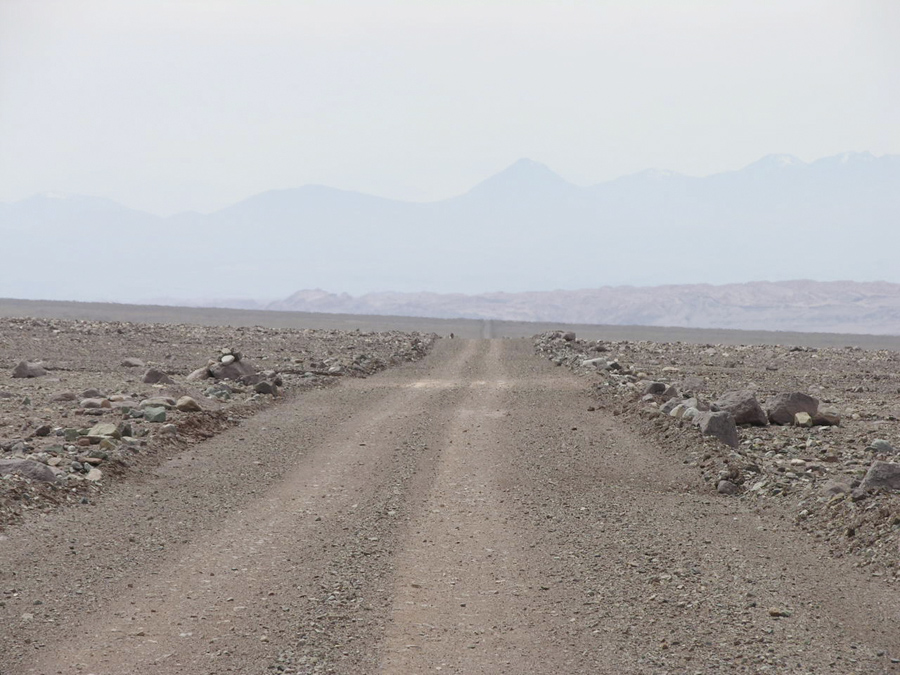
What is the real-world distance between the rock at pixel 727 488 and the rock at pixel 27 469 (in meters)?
8.38

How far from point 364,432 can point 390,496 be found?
523 cm

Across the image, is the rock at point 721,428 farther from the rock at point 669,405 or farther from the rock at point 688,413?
the rock at point 669,405

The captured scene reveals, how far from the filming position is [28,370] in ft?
77.0

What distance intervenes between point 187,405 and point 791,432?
10.9 metres

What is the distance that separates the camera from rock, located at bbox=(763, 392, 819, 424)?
17016 mm

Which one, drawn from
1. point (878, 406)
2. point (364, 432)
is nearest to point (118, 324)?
point (364, 432)

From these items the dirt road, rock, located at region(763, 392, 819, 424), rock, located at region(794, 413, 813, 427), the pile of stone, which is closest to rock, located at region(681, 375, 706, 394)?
the pile of stone

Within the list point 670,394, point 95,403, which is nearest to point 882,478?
point 670,394

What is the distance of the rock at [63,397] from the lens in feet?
59.7

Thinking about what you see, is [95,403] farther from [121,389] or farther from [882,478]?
[882,478]

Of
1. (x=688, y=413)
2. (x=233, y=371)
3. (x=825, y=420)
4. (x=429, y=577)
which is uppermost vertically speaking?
(x=233, y=371)

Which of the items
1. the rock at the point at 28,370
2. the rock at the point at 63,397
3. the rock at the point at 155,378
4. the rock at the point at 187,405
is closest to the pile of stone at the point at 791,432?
the rock at the point at 187,405

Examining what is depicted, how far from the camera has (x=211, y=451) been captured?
1452 centimetres

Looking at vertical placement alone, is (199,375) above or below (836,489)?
above
